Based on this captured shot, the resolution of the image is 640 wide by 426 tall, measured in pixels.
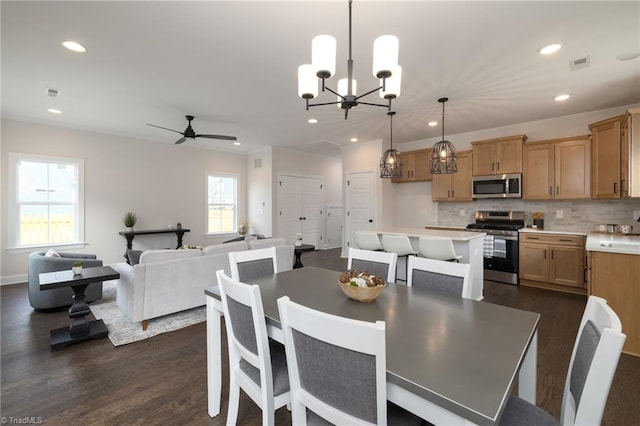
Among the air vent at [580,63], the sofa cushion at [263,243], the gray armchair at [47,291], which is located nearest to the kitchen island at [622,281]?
the air vent at [580,63]

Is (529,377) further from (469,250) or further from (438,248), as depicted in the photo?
(469,250)

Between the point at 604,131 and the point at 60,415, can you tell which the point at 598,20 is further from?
the point at 60,415

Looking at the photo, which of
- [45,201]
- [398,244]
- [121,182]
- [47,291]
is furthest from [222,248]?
[45,201]

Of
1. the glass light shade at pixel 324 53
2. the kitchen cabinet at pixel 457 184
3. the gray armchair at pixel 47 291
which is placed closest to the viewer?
the glass light shade at pixel 324 53

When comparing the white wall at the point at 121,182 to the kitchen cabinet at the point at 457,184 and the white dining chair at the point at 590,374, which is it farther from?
the white dining chair at the point at 590,374

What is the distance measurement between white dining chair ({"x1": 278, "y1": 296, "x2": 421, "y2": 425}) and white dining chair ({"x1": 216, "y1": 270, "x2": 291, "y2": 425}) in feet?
0.72

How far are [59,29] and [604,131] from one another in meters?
6.31

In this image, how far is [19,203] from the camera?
15.3 feet

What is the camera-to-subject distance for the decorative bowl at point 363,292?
1492mm

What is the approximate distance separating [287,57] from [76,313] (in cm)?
325

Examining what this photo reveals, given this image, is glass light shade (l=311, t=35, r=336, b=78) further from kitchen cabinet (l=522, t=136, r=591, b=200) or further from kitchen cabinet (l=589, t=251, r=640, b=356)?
kitchen cabinet (l=522, t=136, r=591, b=200)

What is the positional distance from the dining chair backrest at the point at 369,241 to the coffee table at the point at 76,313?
2925mm

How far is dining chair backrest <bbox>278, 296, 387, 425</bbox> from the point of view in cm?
85

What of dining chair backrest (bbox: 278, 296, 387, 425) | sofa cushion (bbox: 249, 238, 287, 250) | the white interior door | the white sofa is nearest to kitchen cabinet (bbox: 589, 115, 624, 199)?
the white interior door
